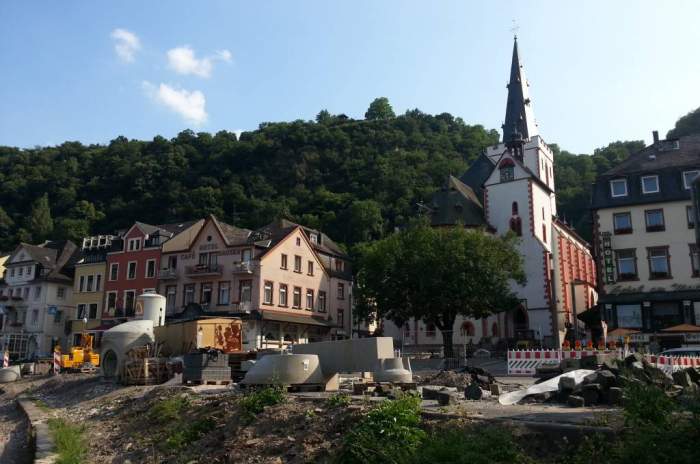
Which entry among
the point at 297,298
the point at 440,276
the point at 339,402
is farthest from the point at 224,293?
the point at 339,402

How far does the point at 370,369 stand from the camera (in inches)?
708

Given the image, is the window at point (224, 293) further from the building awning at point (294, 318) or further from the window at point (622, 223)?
the window at point (622, 223)

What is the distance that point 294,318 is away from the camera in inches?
2060

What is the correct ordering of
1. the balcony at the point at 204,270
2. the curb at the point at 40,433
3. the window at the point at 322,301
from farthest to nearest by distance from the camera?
the window at the point at 322,301 < the balcony at the point at 204,270 < the curb at the point at 40,433

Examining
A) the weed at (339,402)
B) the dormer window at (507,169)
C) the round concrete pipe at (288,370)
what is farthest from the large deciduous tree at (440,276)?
the weed at (339,402)

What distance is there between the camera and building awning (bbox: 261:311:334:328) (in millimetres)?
49444

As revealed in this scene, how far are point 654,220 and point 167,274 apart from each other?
39.0 meters

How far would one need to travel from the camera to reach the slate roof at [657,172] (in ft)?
146

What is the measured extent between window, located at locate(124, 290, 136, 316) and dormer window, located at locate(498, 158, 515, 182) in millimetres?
35598

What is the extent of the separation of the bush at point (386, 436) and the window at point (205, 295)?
Result: 43398 mm

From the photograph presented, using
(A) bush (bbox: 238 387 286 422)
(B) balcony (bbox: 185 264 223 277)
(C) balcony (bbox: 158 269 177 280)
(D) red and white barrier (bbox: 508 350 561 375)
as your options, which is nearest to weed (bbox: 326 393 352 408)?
(A) bush (bbox: 238 387 286 422)

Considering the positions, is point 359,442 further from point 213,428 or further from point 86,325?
point 86,325

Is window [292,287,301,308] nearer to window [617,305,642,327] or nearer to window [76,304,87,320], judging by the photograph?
window [76,304,87,320]

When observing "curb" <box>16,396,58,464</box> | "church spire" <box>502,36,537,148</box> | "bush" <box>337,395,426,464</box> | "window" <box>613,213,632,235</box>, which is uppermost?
"church spire" <box>502,36,537,148</box>
